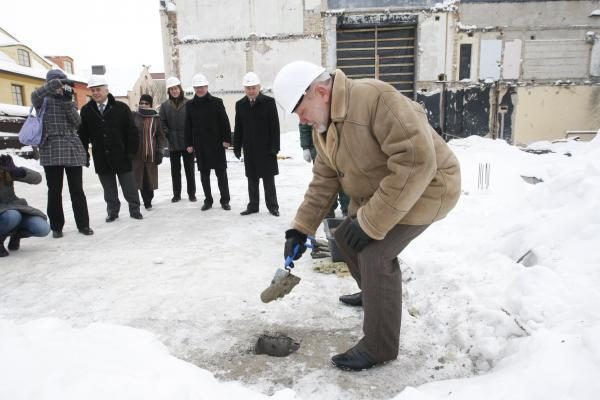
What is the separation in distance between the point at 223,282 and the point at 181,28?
14.5 metres

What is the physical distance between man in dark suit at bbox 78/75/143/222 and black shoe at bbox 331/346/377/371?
4.39 m

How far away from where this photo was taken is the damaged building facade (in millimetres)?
14578

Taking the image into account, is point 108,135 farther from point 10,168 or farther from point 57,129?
point 10,168

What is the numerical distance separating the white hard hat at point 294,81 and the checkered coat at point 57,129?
3705 mm

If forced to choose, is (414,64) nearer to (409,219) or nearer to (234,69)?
(234,69)

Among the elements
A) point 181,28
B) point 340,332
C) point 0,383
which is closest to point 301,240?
point 340,332

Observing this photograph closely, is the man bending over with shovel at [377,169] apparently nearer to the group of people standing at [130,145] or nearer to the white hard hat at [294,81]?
the white hard hat at [294,81]

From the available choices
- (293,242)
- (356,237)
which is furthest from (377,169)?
(293,242)

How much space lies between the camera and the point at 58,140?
4.86 m

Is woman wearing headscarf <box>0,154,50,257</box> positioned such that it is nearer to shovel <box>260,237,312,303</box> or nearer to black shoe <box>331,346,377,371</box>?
shovel <box>260,237,312,303</box>

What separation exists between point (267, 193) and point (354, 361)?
3.81 metres

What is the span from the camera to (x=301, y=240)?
Result: 2.65m

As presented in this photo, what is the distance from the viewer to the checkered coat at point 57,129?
15.8ft

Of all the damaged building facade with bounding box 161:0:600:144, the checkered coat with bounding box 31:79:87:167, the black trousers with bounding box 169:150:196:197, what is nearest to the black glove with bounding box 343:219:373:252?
the checkered coat with bounding box 31:79:87:167
